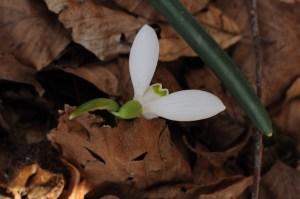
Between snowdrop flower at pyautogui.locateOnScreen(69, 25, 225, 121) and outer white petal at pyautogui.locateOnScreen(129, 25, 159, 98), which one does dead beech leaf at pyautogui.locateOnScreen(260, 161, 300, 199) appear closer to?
snowdrop flower at pyautogui.locateOnScreen(69, 25, 225, 121)

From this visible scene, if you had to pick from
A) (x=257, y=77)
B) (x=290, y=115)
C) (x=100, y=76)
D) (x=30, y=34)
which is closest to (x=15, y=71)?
(x=30, y=34)

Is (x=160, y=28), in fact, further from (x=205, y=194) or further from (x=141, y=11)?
(x=205, y=194)

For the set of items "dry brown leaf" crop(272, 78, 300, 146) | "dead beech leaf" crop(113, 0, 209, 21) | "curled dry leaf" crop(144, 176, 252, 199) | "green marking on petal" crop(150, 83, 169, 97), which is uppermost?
"dead beech leaf" crop(113, 0, 209, 21)

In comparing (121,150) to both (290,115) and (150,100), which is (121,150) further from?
(290,115)

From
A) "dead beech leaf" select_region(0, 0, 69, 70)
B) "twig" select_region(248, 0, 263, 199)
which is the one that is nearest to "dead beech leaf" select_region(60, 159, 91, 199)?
"dead beech leaf" select_region(0, 0, 69, 70)

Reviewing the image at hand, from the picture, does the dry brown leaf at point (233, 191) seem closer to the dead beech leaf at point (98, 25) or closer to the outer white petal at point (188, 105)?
the outer white petal at point (188, 105)

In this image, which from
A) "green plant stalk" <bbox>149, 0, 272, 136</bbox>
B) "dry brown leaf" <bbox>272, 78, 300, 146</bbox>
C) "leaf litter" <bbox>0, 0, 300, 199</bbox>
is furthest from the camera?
"dry brown leaf" <bbox>272, 78, 300, 146</bbox>

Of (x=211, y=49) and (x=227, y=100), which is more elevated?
(x=211, y=49)

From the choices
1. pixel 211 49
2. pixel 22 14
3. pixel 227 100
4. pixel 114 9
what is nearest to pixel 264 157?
pixel 227 100
